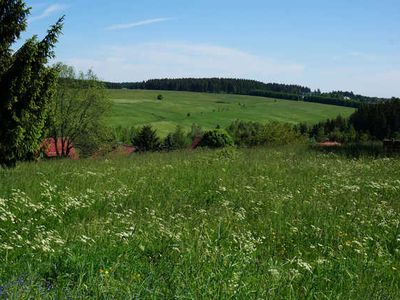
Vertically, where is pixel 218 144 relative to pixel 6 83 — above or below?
below

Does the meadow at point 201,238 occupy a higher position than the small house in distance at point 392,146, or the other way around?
the small house in distance at point 392,146

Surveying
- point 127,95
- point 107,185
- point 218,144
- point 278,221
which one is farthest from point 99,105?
point 127,95

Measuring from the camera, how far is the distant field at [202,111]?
118 metres

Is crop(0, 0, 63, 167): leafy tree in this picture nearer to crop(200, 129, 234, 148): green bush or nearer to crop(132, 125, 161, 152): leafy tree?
crop(200, 129, 234, 148): green bush

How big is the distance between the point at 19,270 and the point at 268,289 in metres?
2.34

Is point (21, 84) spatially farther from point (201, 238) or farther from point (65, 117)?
point (65, 117)

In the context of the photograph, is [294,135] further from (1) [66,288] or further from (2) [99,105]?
(1) [66,288]

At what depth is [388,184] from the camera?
10938mm

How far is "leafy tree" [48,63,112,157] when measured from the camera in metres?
52.9

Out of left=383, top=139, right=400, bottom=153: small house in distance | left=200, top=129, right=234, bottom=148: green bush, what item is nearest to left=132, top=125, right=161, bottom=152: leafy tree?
left=200, top=129, right=234, bottom=148: green bush

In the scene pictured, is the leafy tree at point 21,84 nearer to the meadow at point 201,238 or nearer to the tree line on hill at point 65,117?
the tree line on hill at point 65,117

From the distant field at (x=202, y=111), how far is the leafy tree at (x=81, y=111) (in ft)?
152

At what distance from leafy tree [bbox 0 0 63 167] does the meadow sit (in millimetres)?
2431

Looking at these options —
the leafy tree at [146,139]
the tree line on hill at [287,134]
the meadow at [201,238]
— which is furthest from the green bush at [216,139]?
the meadow at [201,238]
